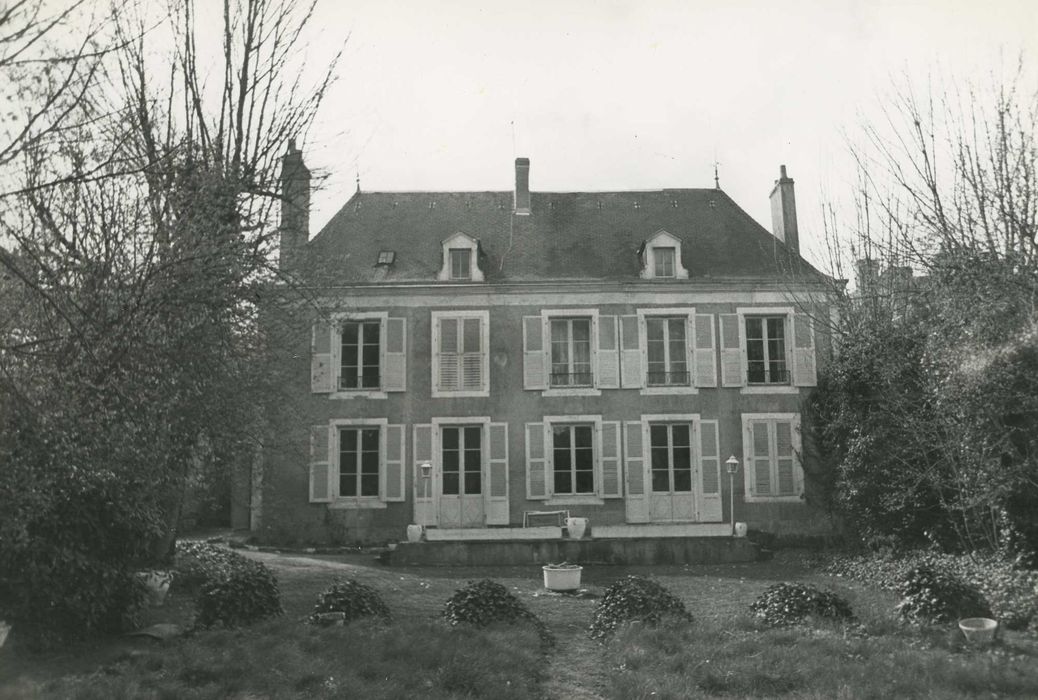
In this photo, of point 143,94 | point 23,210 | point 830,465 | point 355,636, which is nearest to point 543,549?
point 830,465

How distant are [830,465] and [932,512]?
9.15 ft

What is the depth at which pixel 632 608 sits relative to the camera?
8.50 meters

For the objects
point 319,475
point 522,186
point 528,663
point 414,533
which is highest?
point 522,186

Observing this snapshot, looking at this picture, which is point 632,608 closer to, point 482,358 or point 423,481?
point 423,481

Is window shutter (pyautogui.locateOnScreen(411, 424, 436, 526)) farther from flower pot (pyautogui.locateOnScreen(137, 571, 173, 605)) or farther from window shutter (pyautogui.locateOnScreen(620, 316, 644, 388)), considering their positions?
flower pot (pyautogui.locateOnScreen(137, 571, 173, 605))

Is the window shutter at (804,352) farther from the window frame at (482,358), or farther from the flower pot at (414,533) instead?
the flower pot at (414,533)

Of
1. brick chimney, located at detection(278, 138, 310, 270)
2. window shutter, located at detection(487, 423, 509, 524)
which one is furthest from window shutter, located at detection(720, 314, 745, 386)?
brick chimney, located at detection(278, 138, 310, 270)

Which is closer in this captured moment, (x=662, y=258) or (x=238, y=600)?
(x=238, y=600)

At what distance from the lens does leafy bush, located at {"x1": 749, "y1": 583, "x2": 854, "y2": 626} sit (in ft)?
27.6

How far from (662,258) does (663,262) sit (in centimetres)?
9

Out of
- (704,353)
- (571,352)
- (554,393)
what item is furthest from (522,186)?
(704,353)

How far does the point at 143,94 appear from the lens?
973 cm

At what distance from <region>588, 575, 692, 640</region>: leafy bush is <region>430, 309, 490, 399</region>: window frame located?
9.76 metres

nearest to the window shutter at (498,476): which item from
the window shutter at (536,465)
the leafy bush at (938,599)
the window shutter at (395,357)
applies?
the window shutter at (536,465)
